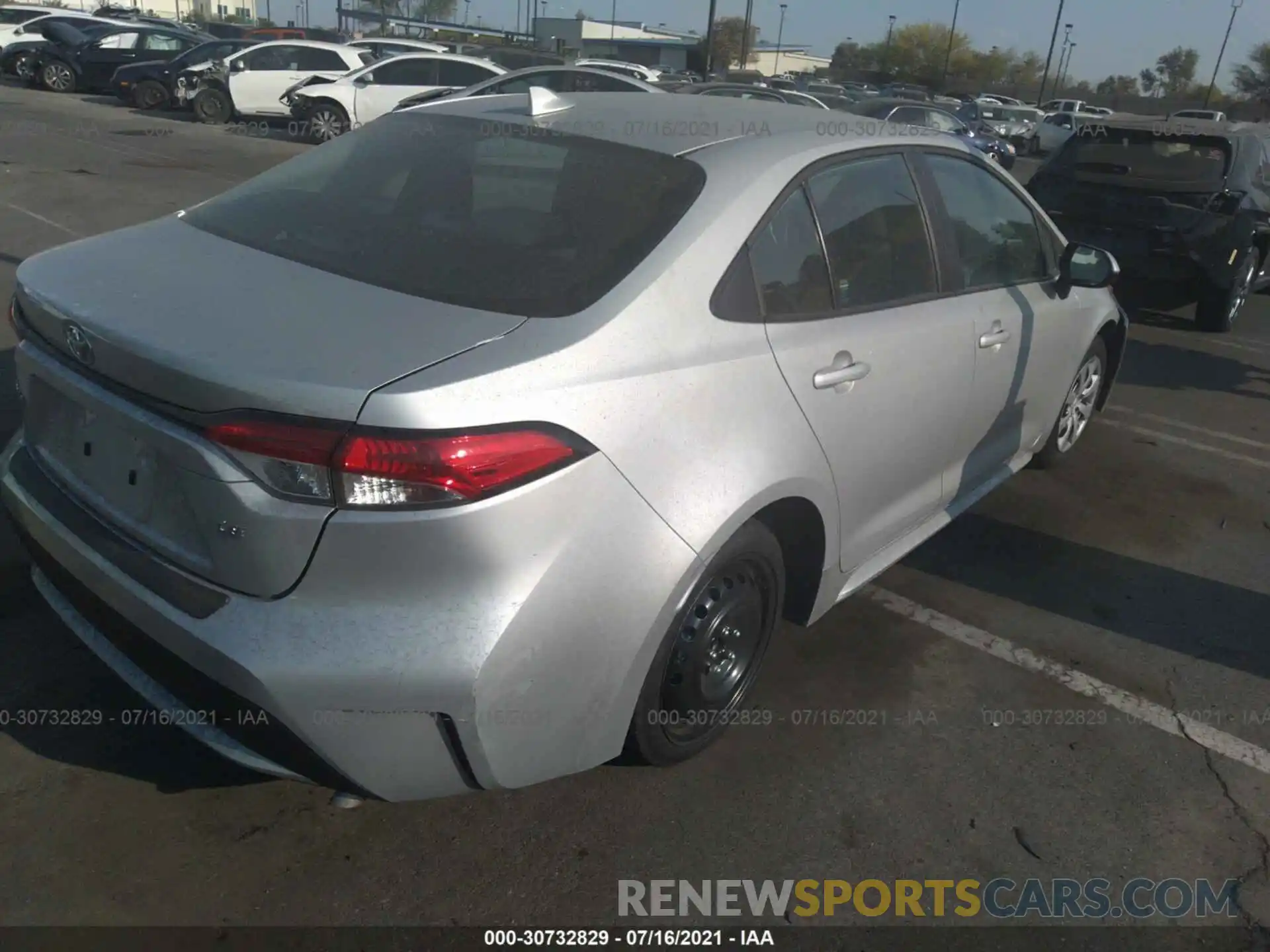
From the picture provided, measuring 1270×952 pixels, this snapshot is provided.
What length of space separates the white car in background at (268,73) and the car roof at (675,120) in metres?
16.8

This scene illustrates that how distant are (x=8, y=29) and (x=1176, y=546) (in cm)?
3066

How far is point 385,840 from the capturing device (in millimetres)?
2498

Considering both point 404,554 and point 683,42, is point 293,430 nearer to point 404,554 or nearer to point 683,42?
point 404,554

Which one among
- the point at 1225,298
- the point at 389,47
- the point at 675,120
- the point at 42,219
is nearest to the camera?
the point at 675,120

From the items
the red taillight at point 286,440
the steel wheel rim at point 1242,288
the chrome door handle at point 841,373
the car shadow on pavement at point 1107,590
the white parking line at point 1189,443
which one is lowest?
the white parking line at point 1189,443

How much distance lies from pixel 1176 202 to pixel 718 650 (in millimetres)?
7208

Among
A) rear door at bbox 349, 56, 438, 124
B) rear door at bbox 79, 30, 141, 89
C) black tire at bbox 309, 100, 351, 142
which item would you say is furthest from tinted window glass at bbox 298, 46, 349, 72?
rear door at bbox 79, 30, 141, 89

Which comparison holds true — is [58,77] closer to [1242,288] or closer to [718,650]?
[1242,288]

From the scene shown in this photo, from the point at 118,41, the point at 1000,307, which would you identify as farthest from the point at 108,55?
the point at 1000,307

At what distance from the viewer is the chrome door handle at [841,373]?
8.81ft

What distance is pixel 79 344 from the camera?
86.4 inches

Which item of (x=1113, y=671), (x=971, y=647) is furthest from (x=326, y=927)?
(x=1113, y=671)

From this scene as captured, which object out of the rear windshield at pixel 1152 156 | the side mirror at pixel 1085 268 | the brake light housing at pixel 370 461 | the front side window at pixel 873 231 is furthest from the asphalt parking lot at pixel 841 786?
the rear windshield at pixel 1152 156

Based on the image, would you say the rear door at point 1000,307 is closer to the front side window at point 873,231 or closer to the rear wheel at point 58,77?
the front side window at point 873,231
